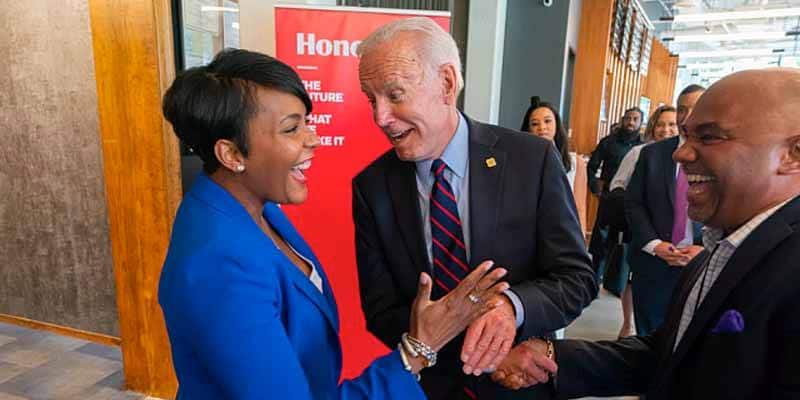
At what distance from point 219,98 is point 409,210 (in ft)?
1.83

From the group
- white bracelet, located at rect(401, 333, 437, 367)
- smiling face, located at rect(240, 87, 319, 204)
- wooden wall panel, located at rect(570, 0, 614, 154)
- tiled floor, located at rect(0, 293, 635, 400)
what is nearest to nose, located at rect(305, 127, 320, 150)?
smiling face, located at rect(240, 87, 319, 204)

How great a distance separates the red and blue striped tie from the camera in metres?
1.27

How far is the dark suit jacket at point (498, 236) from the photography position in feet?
4.00

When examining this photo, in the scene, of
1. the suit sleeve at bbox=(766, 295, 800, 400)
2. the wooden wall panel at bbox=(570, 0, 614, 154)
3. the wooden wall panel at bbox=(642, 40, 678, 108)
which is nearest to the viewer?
the suit sleeve at bbox=(766, 295, 800, 400)

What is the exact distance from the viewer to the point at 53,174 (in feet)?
11.0

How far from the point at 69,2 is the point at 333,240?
225cm

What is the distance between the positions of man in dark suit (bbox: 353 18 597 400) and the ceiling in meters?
7.12

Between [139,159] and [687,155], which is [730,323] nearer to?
[687,155]

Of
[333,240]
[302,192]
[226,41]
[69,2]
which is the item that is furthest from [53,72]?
[302,192]

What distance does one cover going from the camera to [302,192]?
1.22 m

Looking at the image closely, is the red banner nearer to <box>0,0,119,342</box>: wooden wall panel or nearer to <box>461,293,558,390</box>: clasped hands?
<box>0,0,119,342</box>: wooden wall panel

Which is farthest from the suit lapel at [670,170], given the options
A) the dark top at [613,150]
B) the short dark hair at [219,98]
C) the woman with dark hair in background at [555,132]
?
the dark top at [613,150]

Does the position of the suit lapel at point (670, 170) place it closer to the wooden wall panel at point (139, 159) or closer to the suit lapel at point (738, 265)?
the suit lapel at point (738, 265)

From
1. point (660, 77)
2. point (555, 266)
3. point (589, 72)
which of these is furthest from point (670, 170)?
point (660, 77)
